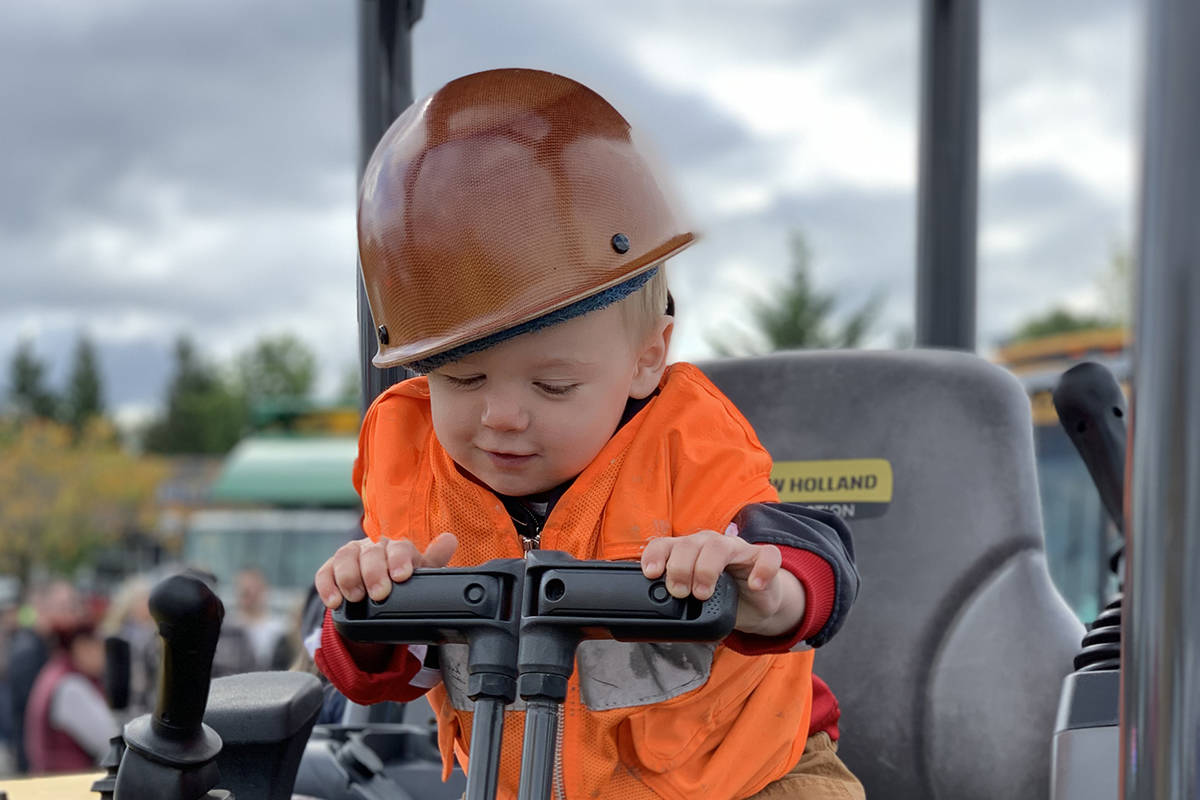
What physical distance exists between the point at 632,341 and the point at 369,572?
376mm

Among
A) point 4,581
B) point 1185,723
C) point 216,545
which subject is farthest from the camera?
point 4,581

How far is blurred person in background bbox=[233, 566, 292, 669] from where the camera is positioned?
8008mm

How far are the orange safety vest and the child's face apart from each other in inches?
1.6

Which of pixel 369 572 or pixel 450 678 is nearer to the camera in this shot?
pixel 369 572

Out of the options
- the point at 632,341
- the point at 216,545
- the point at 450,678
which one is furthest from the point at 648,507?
the point at 216,545

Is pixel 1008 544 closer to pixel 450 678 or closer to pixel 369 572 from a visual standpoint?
pixel 450 678

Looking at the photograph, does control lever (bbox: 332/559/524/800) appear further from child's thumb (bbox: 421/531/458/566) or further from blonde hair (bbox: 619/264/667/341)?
blonde hair (bbox: 619/264/667/341)

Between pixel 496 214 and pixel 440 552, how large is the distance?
0.93ft

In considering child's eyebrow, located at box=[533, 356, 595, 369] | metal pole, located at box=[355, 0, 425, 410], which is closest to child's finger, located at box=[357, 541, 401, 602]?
child's eyebrow, located at box=[533, 356, 595, 369]

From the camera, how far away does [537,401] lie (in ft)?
3.88

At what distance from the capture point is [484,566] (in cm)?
95

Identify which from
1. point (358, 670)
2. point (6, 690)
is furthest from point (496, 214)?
point (6, 690)

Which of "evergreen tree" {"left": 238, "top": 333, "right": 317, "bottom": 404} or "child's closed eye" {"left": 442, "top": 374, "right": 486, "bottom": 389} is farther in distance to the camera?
"evergreen tree" {"left": 238, "top": 333, "right": 317, "bottom": 404}

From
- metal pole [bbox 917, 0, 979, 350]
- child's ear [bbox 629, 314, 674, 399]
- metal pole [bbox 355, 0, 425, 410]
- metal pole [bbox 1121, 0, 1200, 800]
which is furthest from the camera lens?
metal pole [bbox 917, 0, 979, 350]
